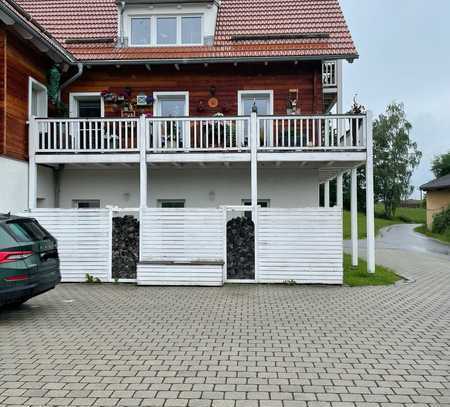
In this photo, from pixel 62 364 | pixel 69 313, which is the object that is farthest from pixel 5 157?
pixel 62 364

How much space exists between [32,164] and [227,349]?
28.5ft

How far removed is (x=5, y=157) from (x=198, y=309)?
6.38 meters

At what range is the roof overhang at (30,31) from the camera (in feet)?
Answer: 35.5

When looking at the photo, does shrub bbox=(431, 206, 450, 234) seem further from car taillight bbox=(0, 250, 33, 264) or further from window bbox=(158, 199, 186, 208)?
car taillight bbox=(0, 250, 33, 264)

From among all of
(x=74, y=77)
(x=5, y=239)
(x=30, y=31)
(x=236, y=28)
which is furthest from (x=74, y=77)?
(x=5, y=239)

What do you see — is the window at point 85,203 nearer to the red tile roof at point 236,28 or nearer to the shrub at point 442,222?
→ the red tile roof at point 236,28

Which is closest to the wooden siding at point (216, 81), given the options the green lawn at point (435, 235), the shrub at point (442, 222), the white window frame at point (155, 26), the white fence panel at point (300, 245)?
the white window frame at point (155, 26)

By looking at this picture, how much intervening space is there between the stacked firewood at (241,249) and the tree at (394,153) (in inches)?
1829

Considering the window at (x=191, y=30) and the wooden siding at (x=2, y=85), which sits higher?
the window at (x=191, y=30)

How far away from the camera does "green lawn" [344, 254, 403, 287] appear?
11570 millimetres

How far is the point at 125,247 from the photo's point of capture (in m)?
11.8

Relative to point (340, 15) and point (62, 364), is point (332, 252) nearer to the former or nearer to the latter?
point (62, 364)

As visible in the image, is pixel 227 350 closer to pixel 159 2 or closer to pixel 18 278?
pixel 18 278

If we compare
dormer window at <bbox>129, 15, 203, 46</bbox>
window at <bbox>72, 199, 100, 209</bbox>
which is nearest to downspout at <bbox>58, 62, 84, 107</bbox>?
dormer window at <bbox>129, 15, 203, 46</bbox>
